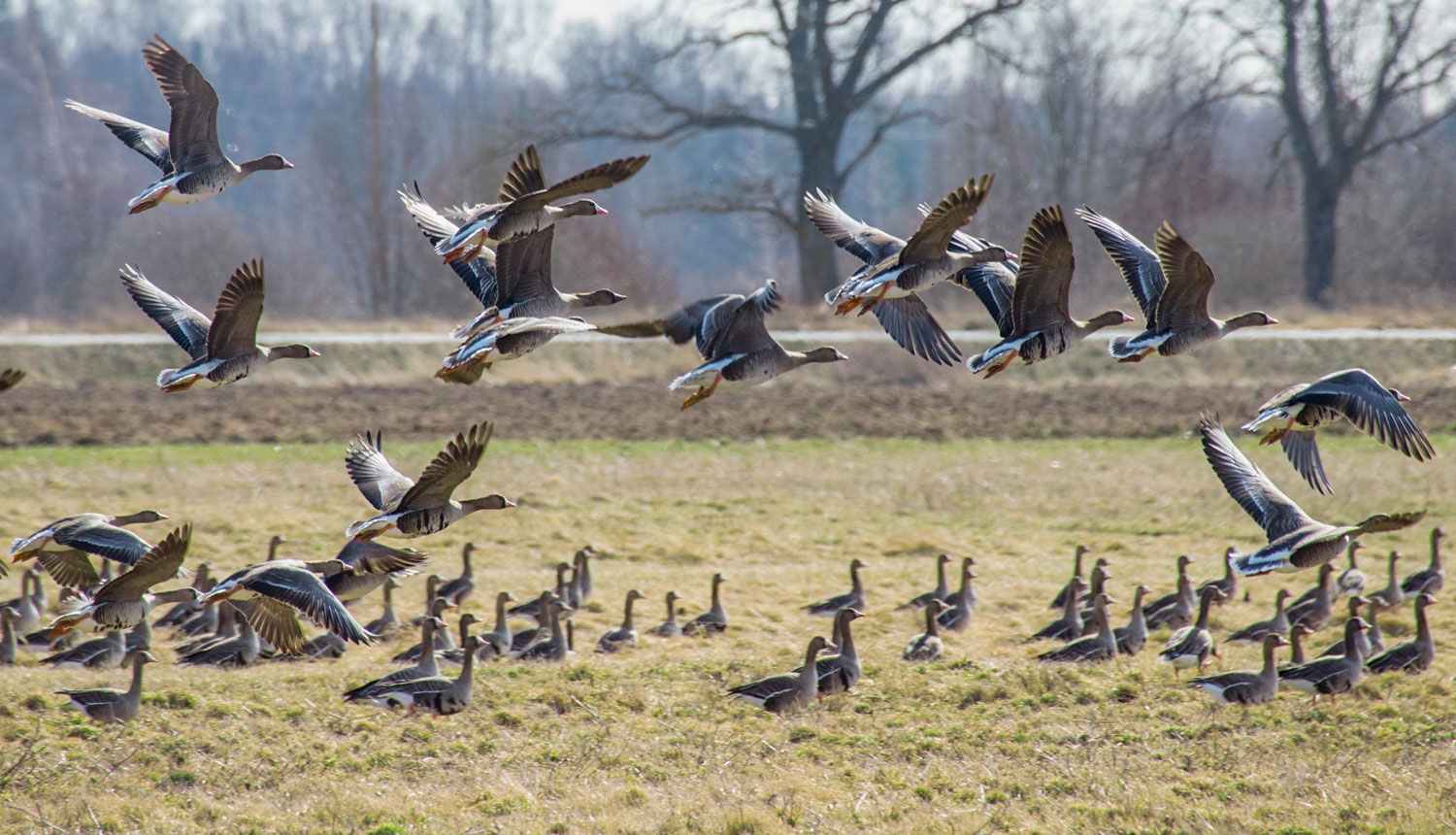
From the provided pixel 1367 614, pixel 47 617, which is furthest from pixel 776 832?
pixel 47 617

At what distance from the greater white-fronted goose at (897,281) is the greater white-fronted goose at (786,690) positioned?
2.97 metres

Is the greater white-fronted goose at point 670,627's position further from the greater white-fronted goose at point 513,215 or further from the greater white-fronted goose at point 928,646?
the greater white-fronted goose at point 513,215

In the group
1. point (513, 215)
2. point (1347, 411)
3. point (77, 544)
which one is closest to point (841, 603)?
point (1347, 411)

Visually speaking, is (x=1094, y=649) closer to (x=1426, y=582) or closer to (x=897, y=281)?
(x=1426, y=582)

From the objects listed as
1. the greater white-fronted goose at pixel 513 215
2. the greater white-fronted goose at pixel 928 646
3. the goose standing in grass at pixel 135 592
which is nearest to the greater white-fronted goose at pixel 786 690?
the greater white-fronted goose at pixel 928 646

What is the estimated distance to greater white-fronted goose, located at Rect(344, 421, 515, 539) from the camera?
6777mm

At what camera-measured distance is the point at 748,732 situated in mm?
10242

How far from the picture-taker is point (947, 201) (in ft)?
21.6

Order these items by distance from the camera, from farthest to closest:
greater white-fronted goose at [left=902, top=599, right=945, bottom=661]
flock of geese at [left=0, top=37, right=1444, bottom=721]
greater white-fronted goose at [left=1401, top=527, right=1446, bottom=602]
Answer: greater white-fronted goose at [left=1401, top=527, right=1446, bottom=602] → greater white-fronted goose at [left=902, top=599, right=945, bottom=661] → flock of geese at [left=0, top=37, right=1444, bottom=721]

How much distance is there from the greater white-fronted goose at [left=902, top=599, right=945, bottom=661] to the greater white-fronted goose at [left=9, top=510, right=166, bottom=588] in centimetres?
621

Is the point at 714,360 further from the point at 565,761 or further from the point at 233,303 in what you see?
the point at 565,761

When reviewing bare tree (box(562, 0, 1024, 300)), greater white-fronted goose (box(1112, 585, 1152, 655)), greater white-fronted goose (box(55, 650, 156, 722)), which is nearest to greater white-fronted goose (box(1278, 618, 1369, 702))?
greater white-fronted goose (box(1112, 585, 1152, 655))

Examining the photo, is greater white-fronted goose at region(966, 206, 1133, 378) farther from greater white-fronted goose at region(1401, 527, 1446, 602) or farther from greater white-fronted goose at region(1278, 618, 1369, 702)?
greater white-fronted goose at region(1401, 527, 1446, 602)

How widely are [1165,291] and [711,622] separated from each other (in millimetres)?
6390
